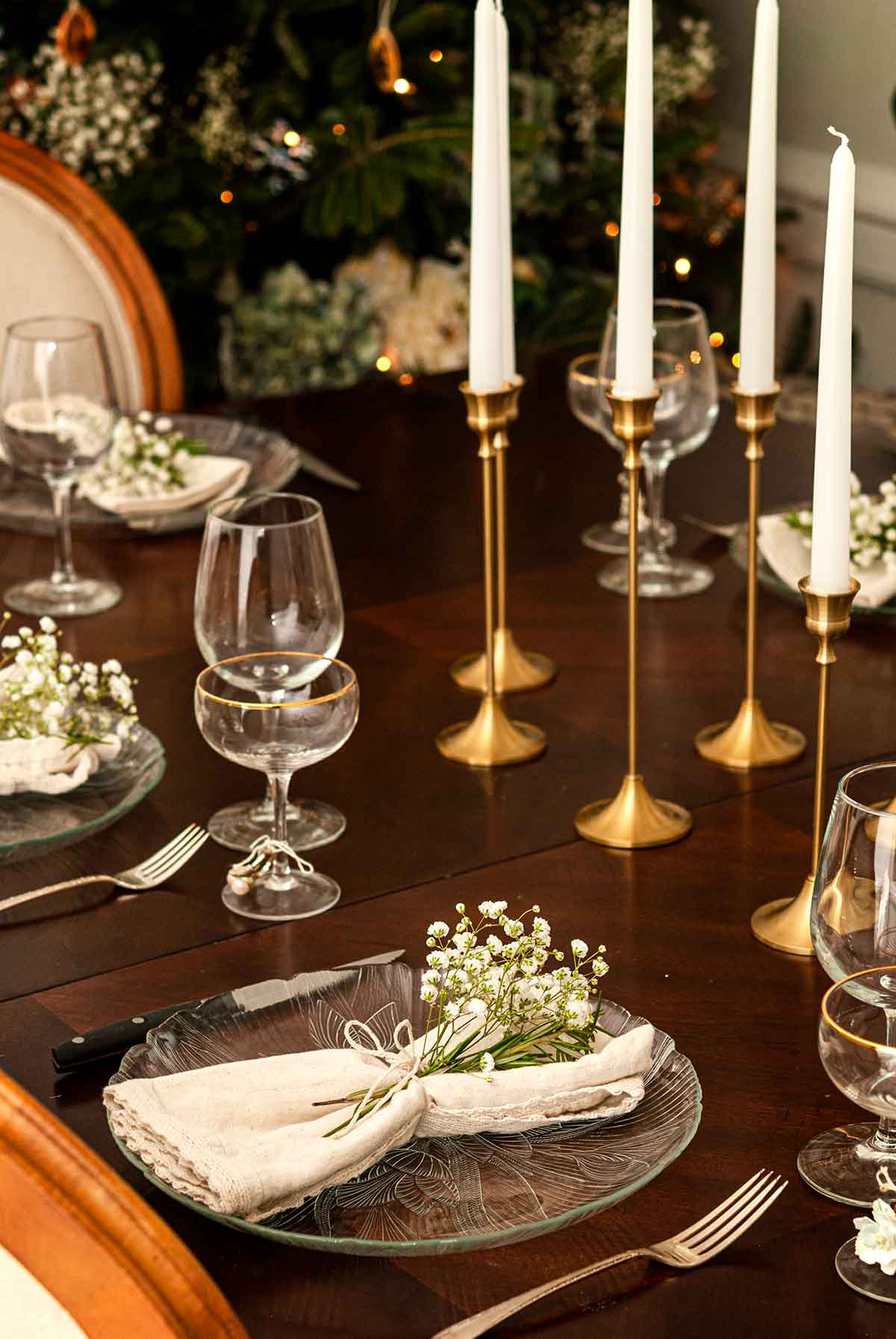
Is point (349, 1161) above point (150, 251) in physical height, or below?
below

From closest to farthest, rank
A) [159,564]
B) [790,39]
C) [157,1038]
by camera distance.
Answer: [157,1038] < [159,564] < [790,39]

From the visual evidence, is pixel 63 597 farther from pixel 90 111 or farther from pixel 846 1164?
pixel 90 111

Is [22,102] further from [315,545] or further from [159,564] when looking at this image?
[315,545]

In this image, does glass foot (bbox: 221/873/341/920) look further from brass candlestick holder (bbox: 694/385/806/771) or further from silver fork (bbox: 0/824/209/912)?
brass candlestick holder (bbox: 694/385/806/771)

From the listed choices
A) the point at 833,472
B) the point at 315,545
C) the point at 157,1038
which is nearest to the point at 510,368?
the point at 315,545

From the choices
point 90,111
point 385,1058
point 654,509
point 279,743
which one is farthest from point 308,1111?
point 90,111

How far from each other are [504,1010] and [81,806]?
428 millimetres

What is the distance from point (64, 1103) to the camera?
35.7 inches

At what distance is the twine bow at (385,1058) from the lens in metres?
0.85

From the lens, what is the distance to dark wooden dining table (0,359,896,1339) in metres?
0.78

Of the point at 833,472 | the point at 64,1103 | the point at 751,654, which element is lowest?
the point at 64,1103

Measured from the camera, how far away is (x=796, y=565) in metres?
1.55

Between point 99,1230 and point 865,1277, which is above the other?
point 99,1230

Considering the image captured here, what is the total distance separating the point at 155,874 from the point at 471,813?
226 millimetres
